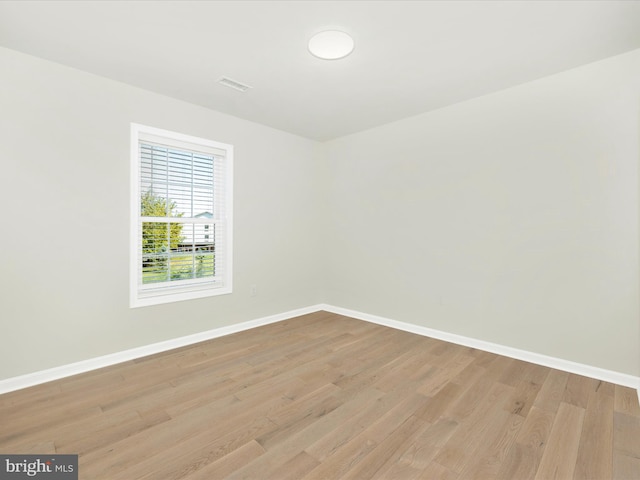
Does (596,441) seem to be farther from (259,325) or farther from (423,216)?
(259,325)

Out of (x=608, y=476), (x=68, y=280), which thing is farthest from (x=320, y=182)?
(x=608, y=476)

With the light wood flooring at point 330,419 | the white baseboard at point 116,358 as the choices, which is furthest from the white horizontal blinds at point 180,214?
the light wood flooring at point 330,419

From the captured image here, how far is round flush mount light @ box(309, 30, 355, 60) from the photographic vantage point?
88.6 inches

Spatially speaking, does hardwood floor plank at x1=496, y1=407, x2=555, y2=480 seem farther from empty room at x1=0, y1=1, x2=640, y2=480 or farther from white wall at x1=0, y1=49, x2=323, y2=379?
white wall at x1=0, y1=49, x2=323, y2=379

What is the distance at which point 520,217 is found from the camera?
2998 mm

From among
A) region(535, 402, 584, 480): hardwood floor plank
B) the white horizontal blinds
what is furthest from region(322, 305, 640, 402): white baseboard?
the white horizontal blinds

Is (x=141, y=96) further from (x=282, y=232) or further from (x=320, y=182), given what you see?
(x=320, y=182)

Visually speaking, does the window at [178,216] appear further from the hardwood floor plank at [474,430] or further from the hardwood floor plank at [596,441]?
the hardwood floor plank at [596,441]

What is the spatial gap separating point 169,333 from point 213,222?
1.29 metres

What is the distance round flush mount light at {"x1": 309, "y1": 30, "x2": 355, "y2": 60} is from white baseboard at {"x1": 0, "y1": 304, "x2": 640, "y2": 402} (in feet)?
9.79

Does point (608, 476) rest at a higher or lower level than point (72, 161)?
lower

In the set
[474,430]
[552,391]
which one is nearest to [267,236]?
[474,430]

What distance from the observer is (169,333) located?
327cm

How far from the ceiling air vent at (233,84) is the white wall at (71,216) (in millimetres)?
673
